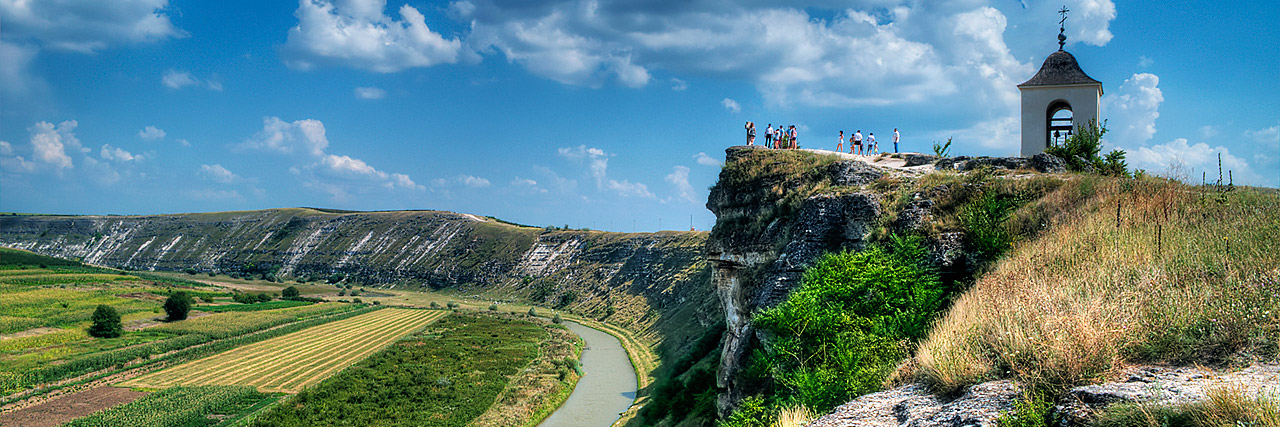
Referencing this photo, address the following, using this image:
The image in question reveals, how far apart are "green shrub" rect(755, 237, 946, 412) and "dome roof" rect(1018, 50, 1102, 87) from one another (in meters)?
11.6

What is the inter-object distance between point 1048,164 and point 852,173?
4840mm

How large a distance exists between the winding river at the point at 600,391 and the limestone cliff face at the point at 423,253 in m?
5.70

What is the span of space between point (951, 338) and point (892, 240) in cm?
599

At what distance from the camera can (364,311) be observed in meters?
90.5

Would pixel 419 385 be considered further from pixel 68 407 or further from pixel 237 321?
pixel 237 321

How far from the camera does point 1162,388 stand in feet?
18.4

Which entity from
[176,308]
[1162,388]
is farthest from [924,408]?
[176,308]

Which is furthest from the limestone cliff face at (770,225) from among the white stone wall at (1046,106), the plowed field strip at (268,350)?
the plowed field strip at (268,350)

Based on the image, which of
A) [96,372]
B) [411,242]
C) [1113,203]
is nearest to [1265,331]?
[1113,203]

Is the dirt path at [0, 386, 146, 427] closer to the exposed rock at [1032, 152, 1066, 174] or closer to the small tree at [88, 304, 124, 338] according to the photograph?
the small tree at [88, 304, 124, 338]

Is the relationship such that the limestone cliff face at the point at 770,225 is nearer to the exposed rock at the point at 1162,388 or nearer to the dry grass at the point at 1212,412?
the exposed rock at the point at 1162,388

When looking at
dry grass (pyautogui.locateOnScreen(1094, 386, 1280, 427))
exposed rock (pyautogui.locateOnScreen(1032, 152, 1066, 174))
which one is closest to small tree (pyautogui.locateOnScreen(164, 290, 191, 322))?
exposed rock (pyautogui.locateOnScreen(1032, 152, 1066, 174))

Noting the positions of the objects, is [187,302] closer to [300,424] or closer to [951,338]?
[300,424]

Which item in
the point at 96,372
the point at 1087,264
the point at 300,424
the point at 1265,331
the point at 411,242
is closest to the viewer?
the point at 1265,331
